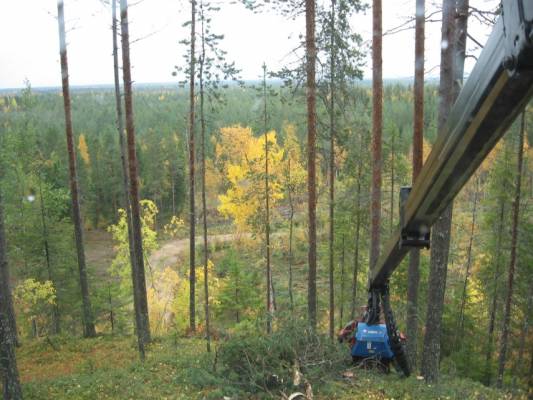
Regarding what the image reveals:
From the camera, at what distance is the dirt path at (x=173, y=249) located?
1519 inches

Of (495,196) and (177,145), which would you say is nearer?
(495,196)

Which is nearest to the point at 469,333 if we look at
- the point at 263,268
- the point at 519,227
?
the point at 519,227

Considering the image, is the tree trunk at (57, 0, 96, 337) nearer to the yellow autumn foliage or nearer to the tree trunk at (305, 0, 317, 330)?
the tree trunk at (305, 0, 317, 330)

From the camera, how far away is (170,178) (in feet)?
188

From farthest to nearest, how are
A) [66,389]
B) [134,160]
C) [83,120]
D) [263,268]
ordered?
[83,120] → [263,268] → [134,160] → [66,389]

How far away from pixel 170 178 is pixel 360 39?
154 feet

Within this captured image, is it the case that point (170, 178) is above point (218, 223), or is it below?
above

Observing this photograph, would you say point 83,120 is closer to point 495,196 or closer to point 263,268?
point 263,268

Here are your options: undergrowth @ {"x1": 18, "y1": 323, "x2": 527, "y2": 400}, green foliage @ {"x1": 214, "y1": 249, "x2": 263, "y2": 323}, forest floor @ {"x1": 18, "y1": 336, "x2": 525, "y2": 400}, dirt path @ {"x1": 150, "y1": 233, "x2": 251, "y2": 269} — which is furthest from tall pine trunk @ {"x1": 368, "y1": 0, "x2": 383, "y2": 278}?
dirt path @ {"x1": 150, "y1": 233, "x2": 251, "y2": 269}

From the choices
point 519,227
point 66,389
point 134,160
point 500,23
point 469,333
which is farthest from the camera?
point 469,333

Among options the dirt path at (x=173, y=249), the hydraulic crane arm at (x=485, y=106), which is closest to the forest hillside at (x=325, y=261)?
the hydraulic crane arm at (x=485, y=106)

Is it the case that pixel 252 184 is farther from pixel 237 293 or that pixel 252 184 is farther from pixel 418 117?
pixel 418 117

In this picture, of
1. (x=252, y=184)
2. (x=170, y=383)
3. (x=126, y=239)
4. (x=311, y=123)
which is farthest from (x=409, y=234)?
(x=252, y=184)

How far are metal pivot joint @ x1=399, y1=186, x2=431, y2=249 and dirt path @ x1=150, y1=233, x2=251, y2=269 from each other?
34.2m
